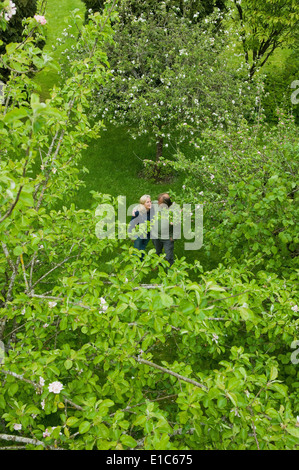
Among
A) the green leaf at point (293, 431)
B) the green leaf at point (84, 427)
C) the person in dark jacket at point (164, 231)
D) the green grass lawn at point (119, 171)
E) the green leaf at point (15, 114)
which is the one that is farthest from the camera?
the green grass lawn at point (119, 171)

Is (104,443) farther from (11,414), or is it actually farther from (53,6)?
(53,6)

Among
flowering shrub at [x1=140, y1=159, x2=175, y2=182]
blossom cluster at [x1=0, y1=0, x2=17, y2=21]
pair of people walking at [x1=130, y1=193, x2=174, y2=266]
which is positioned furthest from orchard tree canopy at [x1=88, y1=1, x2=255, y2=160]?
blossom cluster at [x1=0, y1=0, x2=17, y2=21]

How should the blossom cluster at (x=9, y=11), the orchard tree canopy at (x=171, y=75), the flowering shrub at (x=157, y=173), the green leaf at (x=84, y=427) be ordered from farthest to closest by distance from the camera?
the flowering shrub at (x=157, y=173) → the orchard tree canopy at (x=171, y=75) → the blossom cluster at (x=9, y=11) → the green leaf at (x=84, y=427)

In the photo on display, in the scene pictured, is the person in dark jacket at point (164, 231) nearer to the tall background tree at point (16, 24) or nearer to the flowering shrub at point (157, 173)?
the flowering shrub at point (157, 173)

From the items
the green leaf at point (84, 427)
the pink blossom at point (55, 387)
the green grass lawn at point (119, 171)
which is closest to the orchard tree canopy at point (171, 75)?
the green grass lawn at point (119, 171)

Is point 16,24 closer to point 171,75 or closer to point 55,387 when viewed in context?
point 171,75

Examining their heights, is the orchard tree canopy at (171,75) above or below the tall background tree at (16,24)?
below

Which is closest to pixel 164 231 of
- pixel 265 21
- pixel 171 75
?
pixel 171 75

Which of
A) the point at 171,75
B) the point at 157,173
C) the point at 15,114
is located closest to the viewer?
the point at 15,114

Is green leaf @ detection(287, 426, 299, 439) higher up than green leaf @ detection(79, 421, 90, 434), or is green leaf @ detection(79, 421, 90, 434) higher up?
green leaf @ detection(287, 426, 299, 439)

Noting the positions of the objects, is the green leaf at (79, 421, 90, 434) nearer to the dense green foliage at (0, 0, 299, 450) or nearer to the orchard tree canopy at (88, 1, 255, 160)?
the dense green foliage at (0, 0, 299, 450)

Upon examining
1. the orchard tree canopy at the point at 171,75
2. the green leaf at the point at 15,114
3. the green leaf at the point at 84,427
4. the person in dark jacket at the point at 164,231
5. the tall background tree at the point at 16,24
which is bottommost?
the green leaf at the point at 84,427
